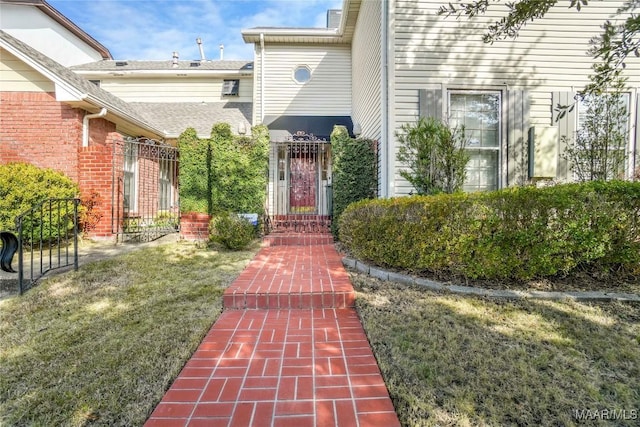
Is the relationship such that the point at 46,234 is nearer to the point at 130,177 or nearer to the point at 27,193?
the point at 27,193

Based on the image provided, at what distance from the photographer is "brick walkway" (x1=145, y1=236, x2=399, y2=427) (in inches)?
69.6

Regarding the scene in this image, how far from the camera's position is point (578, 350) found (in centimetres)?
234

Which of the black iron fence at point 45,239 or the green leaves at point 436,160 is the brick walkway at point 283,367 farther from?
the black iron fence at point 45,239

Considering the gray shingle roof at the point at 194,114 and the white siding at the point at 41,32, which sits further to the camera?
the white siding at the point at 41,32

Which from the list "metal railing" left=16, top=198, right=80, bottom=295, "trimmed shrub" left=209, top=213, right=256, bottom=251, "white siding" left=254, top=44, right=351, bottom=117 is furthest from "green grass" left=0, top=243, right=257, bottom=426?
"white siding" left=254, top=44, right=351, bottom=117

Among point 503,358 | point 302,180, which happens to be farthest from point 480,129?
point 302,180

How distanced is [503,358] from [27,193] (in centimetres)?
784

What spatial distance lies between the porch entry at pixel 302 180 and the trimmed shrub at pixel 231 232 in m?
2.25

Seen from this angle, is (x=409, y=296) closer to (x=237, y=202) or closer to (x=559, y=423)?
(x=559, y=423)

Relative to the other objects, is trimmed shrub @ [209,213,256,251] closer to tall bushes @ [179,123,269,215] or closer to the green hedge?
tall bushes @ [179,123,269,215]

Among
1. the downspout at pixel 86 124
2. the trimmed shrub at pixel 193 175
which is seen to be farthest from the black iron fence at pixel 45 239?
the trimmed shrub at pixel 193 175

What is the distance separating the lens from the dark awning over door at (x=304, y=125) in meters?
9.36

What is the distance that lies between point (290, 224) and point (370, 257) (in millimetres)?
3846

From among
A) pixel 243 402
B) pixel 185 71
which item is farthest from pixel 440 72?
pixel 185 71
